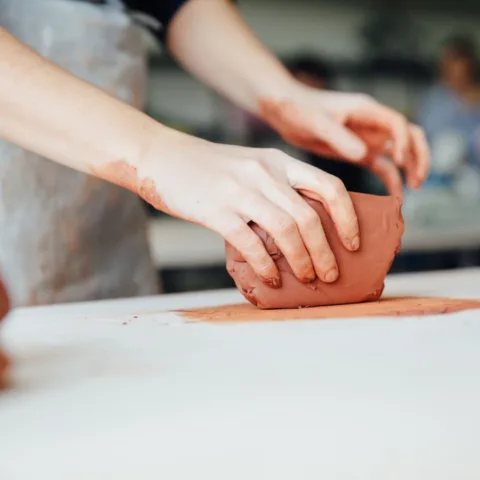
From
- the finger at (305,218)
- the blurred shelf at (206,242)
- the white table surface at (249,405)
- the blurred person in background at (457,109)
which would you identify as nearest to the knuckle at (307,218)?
the finger at (305,218)

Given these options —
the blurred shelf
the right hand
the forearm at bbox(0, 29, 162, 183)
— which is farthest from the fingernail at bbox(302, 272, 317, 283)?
the blurred shelf

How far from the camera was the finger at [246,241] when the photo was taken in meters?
0.70

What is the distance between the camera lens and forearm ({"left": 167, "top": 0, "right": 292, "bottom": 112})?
1.13m

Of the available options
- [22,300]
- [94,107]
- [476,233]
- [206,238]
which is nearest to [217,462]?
[94,107]

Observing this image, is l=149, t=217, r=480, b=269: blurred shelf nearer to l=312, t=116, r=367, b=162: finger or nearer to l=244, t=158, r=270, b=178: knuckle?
l=312, t=116, r=367, b=162: finger

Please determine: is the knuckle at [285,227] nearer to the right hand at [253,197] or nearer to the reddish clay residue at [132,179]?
the right hand at [253,197]

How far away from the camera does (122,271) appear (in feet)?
3.92

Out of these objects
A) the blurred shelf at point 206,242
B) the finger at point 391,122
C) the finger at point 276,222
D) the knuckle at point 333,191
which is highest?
the knuckle at point 333,191

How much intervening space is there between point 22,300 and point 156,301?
0.94 feet

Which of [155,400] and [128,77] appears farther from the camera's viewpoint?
[128,77]

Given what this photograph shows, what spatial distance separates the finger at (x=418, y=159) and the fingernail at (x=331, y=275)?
0.41 meters

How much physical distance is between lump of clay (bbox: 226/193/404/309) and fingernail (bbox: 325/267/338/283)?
0.05ft

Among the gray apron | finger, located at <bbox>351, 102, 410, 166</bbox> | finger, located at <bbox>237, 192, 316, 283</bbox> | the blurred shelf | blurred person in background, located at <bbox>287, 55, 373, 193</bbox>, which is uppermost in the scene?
finger, located at <bbox>237, 192, 316, 283</bbox>

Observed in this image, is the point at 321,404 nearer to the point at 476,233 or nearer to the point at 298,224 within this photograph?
the point at 298,224
